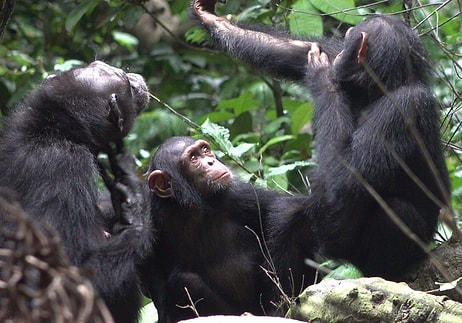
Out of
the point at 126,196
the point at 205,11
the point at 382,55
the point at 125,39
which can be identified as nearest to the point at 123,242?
the point at 126,196

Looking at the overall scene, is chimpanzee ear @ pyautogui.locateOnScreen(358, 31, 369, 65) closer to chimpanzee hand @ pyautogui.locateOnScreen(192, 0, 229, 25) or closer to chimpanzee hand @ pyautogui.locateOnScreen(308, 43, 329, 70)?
chimpanzee hand @ pyautogui.locateOnScreen(308, 43, 329, 70)

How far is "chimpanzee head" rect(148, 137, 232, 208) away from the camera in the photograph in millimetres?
5746

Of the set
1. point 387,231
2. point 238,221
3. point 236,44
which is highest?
point 236,44

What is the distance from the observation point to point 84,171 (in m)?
5.06

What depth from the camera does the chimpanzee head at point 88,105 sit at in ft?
17.4

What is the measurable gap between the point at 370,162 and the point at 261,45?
1586 millimetres

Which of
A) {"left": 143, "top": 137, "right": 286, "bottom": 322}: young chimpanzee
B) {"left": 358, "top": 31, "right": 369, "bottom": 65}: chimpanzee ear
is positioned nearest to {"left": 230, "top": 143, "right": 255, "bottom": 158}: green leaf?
{"left": 143, "top": 137, "right": 286, "bottom": 322}: young chimpanzee

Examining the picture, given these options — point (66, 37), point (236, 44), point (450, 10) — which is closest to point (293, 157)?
point (236, 44)

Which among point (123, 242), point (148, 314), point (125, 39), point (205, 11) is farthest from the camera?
point (125, 39)

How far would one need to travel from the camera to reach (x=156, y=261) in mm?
5789

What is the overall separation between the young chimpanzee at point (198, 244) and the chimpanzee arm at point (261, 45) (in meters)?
1.03

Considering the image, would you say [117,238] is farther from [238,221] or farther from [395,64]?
[395,64]

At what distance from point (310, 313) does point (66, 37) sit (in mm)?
6841

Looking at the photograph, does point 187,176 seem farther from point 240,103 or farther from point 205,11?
point 240,103
